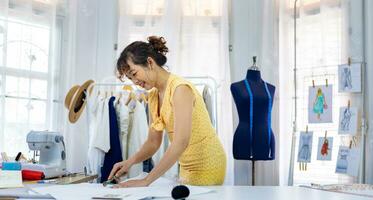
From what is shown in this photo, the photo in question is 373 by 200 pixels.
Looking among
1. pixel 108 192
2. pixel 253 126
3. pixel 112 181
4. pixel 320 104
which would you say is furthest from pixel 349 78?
pixel 108 192

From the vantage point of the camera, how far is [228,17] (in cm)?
356

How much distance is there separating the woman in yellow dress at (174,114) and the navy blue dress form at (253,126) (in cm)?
116

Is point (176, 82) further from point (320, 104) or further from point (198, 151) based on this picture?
point (320, 104)

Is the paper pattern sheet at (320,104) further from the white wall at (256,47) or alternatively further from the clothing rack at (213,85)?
the clothing rack at (213,85)

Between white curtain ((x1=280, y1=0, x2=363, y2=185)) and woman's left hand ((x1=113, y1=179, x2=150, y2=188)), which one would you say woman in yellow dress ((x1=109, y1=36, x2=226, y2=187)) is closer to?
woman's left hand ((x1=113, y1=179, x2=150, y2=188))

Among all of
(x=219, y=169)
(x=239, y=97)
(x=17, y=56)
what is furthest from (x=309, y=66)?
(x=17, y=56)

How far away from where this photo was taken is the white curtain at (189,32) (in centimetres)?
350

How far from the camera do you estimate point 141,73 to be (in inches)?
62.2

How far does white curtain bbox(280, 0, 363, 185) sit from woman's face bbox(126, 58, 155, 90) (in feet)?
6.17

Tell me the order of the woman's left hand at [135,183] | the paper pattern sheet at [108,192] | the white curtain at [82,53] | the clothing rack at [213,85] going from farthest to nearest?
the white curtain at [82,53], the clothing rack at [213,85], the woman's left hand at [135,183], the paper pattern sheet at [108,192]

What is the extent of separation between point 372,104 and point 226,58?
4.03 feet

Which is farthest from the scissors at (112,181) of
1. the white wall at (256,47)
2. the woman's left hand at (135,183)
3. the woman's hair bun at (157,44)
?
the white wall at (256,47)

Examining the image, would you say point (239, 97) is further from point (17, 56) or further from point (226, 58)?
point (17, 56)

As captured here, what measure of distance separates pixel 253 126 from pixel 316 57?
2.66ft
